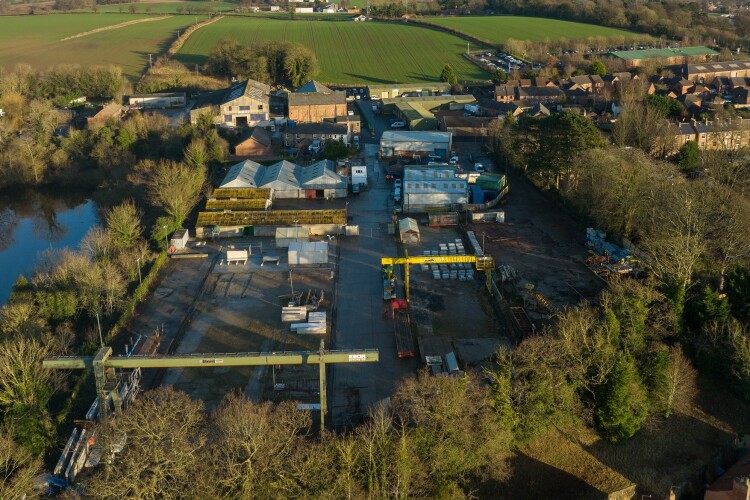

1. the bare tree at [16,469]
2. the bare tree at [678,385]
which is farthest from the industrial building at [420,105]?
the bare tree at [16,469]

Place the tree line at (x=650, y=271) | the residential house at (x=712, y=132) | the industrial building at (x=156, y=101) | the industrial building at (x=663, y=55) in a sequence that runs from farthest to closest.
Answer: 1. the industrial building at (x=663, y=55)
2. the industrial building at (x=156, y=101)
3. the residential house at (x=712, y=132)
4. the tree line at (x=650, y=271)

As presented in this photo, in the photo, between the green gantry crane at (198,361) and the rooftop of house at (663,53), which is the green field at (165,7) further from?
the green gantry crane at (198,361)

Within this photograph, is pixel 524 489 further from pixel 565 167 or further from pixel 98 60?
pixel 98 60

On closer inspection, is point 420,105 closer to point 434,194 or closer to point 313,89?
point 313,89

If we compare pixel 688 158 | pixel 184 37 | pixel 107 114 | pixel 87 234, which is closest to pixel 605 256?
pixel 688 158

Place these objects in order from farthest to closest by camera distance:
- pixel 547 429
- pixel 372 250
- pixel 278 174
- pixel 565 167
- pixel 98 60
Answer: pixel 98 60, pixel 278 174, pixel 565 167, pixel 372 250, pixel 547 429

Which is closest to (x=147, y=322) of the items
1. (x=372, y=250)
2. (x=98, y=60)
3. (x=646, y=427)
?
(x=372, y=250)

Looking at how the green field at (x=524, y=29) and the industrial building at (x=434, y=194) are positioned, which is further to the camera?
the green field at (x=524, y=29)
